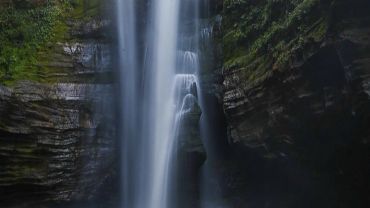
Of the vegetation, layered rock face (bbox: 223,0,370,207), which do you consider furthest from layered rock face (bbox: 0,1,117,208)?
layered rock face (bbox: 223,0,370,207)

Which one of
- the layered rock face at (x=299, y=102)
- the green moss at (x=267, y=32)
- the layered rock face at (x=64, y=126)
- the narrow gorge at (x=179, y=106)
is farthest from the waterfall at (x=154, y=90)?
the layered rock face at (x=299, y=102)

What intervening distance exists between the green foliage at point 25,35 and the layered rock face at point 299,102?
6155 millimetres

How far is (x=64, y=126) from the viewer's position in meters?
13.0

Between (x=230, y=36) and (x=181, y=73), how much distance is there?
6.91 ft

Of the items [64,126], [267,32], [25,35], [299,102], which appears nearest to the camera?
[299,102]

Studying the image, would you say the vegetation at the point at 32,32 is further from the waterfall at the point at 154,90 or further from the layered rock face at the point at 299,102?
the layered rock face at the point at 299,102

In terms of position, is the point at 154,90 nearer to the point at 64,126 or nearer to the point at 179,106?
the point at 179,106

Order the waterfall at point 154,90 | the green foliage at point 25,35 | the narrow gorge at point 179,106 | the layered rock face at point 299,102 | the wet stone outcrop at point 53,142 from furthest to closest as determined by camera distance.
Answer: the waterfall at point 154,90
the green foliage at point 25,35
the wet stone outcrop at point 53,142
the narrow gorge at point 179,106
the layered rock face at point 299,102

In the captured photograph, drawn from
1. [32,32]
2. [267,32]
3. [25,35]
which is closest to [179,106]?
[267,32]

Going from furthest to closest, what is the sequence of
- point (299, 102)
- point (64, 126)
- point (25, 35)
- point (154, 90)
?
point (154, 90), point (25, 35), point (64, 126), point (299, 102)

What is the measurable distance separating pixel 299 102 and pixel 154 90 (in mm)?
5367

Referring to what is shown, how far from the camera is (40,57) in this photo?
45.7 ft

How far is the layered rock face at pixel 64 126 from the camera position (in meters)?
12.3

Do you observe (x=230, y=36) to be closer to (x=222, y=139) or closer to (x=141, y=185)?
(x=222, y=139)
